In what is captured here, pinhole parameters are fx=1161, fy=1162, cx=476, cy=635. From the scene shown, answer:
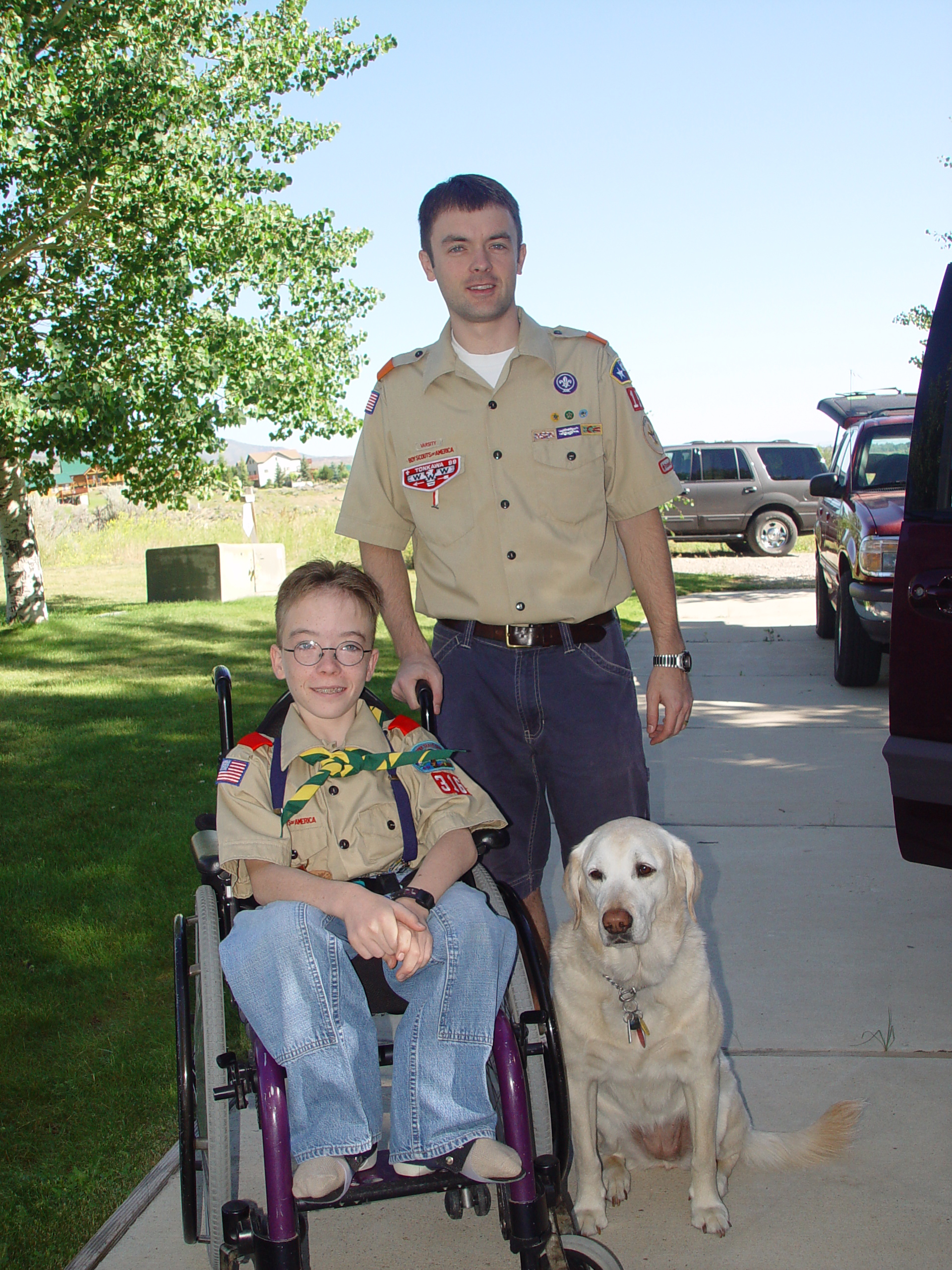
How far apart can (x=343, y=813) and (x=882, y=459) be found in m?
7.49

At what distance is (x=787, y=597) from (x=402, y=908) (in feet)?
44.2

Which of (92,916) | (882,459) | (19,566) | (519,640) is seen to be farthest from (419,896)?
(19,566)

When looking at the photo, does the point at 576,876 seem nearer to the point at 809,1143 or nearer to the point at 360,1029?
the point at 360,1029

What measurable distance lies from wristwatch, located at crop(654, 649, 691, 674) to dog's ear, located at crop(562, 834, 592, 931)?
0.52 m

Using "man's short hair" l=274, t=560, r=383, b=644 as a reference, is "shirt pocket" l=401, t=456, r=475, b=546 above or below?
above

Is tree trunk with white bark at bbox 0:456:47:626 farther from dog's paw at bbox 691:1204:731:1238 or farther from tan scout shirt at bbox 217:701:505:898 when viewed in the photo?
dog's paw at bbox 691:1204:731:1238

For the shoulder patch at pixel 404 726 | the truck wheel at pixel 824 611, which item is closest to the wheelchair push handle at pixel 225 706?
the shoulder patch at pixel 404 726

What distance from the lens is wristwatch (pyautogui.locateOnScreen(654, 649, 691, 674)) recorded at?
2.94 m

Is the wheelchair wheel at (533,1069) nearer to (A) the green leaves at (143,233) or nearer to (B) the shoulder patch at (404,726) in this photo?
(B) the shoulder patch at (404,726)

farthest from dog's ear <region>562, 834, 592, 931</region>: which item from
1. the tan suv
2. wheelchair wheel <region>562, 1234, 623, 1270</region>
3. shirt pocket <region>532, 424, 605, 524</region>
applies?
the tan suv

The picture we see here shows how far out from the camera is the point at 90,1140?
9.95 ft

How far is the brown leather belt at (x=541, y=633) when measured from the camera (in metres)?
2.90

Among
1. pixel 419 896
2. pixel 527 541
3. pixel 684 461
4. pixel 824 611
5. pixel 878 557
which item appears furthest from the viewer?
pixel 684 461

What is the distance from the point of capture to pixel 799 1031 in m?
3.47
